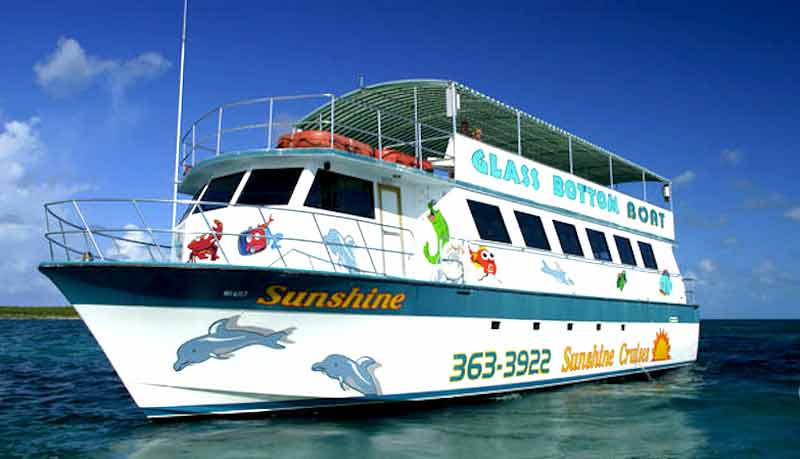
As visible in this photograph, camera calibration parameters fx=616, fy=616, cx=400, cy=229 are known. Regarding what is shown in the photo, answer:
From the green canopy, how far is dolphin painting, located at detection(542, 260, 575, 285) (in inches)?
115

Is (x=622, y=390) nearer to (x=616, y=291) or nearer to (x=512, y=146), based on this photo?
(x=616, y=291)

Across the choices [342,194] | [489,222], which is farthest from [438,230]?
[342,194]

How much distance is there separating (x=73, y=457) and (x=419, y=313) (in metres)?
4.41

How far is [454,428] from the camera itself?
25.7ft

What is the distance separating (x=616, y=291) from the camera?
13.6 meters

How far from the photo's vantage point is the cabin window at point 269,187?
846 cm

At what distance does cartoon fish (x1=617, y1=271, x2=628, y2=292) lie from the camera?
45.2ft

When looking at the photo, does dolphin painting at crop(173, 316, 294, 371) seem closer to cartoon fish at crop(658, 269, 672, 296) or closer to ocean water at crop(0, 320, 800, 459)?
ocean water at crop(0, 320, 800, 459)

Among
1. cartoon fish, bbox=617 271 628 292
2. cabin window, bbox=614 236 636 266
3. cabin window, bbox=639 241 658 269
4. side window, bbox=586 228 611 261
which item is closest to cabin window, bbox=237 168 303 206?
side window, bbox=586 228 611 261

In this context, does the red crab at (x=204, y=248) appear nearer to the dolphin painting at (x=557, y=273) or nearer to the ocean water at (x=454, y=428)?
the ocean water at (x=454, y=428)

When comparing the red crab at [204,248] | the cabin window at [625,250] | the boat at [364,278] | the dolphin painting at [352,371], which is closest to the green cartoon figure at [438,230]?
the boat at [364,278]

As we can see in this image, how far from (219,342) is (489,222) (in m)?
5.17

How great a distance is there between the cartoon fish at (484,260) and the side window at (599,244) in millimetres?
3985

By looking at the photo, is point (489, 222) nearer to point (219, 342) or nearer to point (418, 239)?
point (418, 239)
